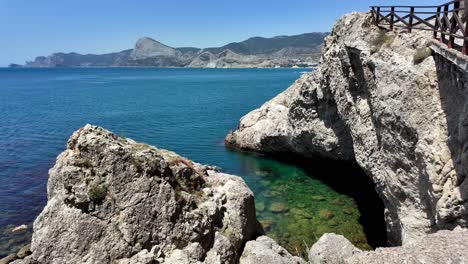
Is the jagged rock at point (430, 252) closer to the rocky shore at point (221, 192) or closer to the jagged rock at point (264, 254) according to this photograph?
the rocky shore at point (221, 192)

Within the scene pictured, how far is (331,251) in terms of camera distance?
17312mm

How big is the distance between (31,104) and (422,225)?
9599 cm

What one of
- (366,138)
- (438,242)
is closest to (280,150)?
(366,138)

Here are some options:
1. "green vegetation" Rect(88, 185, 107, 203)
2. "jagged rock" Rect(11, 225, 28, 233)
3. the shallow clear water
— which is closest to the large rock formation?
the shallow clear water

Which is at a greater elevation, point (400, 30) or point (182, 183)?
point (400, 30)

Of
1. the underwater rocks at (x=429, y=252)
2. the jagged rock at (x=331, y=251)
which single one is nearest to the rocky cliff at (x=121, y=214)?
the jagged rock at (x=331, y=251)

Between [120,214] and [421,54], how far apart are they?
53.5 feet

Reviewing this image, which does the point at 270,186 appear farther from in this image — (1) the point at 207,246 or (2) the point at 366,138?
(1) the point at 207,246

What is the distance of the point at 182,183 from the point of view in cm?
1814

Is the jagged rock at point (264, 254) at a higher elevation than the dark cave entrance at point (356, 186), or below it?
higher

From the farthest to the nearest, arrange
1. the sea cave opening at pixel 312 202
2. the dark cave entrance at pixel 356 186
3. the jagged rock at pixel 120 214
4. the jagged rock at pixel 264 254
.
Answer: the dark cave entrance at pixel 356 186 → the sea cave opening at pixel 312 202 → the jagged rock at pixel 264 254 → the jagged rock at pixel 120 214

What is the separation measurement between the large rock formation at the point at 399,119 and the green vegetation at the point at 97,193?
47.1 ft

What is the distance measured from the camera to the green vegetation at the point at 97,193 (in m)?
15.9

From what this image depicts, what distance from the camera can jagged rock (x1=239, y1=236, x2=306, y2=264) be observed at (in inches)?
668
